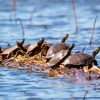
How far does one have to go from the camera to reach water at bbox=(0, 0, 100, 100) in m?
7.38

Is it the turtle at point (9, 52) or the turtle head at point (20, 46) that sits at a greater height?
the turtle head at point (20, 46)

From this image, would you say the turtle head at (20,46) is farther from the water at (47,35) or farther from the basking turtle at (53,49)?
the water at (47,35)

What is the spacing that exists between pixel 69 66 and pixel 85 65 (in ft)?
0.91

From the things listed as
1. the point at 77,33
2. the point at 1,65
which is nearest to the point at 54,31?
the point at 77,33

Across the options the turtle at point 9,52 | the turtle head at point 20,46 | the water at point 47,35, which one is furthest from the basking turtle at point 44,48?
the water at point 47,35

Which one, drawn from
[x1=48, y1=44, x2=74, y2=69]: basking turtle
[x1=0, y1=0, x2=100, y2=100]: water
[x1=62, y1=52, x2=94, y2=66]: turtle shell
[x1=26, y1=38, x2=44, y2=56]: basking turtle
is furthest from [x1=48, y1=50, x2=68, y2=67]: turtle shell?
[x1=26, y1=38, x2=44, y2=56]: basking turtle

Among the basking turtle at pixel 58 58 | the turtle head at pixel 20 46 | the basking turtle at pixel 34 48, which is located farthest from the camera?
the turtle head at pixel 20 46

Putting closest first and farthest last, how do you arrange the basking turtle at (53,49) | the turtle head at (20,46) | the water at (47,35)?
the water at (47,35)
the basking turtle at (53,49)
the turtle head at (20,46)

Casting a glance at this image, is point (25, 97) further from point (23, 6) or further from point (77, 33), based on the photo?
point (23, 6)

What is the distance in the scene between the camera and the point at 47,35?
48.4ft

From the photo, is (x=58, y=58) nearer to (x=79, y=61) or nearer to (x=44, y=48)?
(x=79, y=61)

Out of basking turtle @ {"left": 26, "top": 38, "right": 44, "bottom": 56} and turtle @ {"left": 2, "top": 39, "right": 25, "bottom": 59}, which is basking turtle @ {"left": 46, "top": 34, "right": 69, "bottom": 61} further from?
turtle @ {"left": 2, "top": 39, "right": 25, "bottom": 59}

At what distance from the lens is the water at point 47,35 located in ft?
24.2

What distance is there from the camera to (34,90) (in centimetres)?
758
